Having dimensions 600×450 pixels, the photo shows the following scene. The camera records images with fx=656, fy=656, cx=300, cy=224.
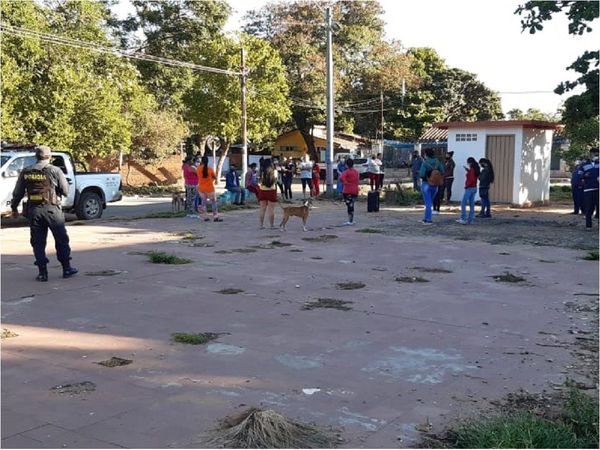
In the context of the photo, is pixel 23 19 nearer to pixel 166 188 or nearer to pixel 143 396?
pixel 166 188

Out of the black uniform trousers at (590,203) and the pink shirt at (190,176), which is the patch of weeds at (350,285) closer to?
the black uniform trousers at (590,203)

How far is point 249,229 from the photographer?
599 inches

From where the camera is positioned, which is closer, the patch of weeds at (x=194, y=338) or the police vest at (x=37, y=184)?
the patch of weeds at (x=194, y=338)

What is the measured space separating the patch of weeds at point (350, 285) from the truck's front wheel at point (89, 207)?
11.1m

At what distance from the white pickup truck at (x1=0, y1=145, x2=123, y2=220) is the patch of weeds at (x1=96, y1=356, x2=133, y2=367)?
11517mm

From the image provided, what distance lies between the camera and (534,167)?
73.2 feet

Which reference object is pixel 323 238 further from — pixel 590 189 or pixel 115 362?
pixel 115 362

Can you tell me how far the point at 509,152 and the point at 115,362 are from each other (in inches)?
737

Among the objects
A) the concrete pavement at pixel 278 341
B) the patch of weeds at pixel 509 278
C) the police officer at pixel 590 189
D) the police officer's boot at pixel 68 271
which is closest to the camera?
the concrete pavement at pixel 278 341

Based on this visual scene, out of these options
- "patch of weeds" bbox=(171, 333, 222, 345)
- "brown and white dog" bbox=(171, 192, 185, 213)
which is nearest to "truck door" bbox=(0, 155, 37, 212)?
"brown and white dog" bbox=(171, 192, 185, 213)

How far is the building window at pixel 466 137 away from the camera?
22203 millimetres

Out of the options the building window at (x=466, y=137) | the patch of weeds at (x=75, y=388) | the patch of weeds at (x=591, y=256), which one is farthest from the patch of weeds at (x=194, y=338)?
the building window at (x=466, y=137)

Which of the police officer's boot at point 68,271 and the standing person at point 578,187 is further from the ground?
the standing person at point 578,187

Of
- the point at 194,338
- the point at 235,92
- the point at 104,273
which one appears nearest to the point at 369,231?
the point at 104,273
